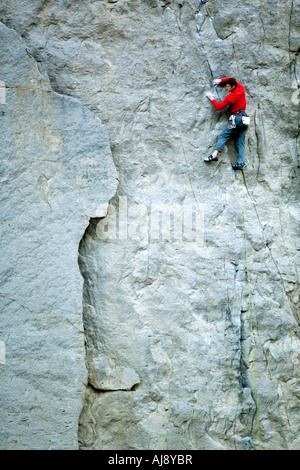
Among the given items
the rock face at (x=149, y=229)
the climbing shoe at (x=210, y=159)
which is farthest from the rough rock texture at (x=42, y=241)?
the climbing shoe at (x=210, y=159)

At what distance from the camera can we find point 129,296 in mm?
4809

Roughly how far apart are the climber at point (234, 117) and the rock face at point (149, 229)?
14 centimetres

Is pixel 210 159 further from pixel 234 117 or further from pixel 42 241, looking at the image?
pixel 42 241

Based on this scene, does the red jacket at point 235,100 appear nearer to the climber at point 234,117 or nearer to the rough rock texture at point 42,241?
the climber at point 234,117

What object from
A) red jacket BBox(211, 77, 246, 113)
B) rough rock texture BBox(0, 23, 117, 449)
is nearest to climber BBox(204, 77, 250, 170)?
red jacket BBox(211, 77, 246, 113)

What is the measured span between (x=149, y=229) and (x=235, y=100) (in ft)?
5.49

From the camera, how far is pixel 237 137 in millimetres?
5105

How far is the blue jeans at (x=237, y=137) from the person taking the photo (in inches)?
196

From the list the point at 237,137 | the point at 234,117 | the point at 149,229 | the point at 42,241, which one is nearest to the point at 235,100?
the point at 234,117

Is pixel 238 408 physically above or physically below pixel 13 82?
below

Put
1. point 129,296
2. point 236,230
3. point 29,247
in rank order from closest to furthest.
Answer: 1. point 29,247
2. point 129,296
3. point 236,230
